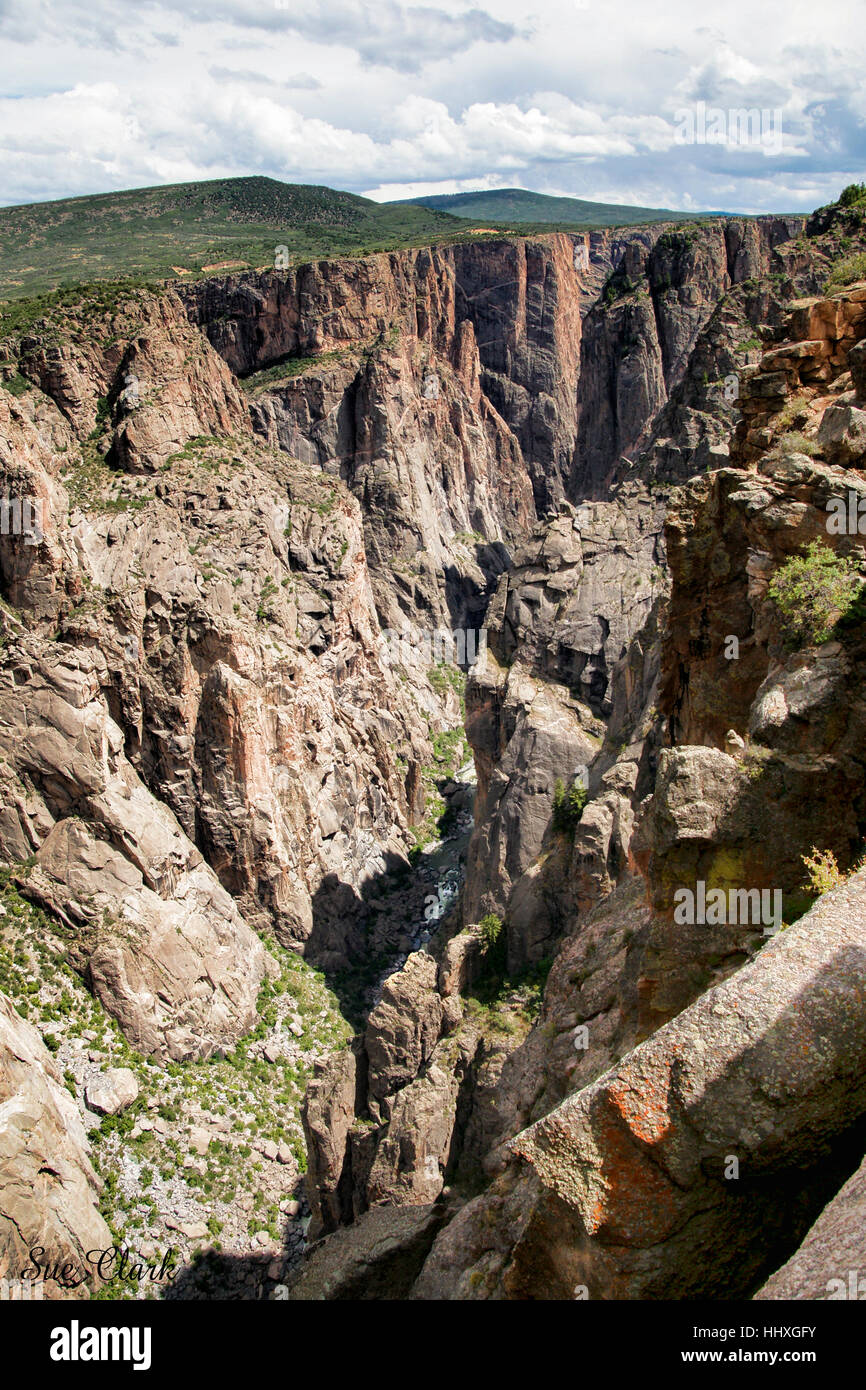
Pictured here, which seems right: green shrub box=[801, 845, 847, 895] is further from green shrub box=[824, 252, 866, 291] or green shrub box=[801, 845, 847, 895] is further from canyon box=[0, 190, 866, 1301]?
green shrub box=[824, 252, 866, 291]

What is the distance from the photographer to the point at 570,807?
132ft

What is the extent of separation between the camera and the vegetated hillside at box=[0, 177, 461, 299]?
105625 mm

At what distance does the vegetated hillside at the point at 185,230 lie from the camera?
347 feet

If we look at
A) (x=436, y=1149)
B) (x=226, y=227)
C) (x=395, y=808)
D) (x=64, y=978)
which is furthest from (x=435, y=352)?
(x=436, y=1149)

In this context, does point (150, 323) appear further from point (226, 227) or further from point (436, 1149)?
point (226, 227)

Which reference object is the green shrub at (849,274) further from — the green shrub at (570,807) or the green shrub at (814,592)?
the green shrub at (570,807)

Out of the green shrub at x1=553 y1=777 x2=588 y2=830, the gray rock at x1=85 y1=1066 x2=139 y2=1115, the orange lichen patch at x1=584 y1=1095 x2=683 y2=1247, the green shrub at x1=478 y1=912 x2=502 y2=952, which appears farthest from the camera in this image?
the green shrub at x1=553 y1=777 x2=588 y2=830

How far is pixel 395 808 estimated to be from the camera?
67375 mm

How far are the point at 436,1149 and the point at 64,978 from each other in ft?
61.4

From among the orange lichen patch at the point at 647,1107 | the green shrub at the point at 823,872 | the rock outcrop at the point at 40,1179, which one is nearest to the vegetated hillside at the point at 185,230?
the rock outcrop at the point at 40,1179

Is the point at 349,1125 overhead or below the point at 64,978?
below

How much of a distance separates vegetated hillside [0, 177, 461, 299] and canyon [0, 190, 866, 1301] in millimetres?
19647

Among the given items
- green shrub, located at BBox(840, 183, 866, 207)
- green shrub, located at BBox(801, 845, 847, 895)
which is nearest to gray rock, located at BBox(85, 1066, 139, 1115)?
green shrub, located at BBox(801, 845, 847, 895)

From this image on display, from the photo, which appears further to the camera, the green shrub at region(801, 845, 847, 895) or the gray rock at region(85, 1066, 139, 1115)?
the gray rock at region(85, 1066, 139, 1115)
